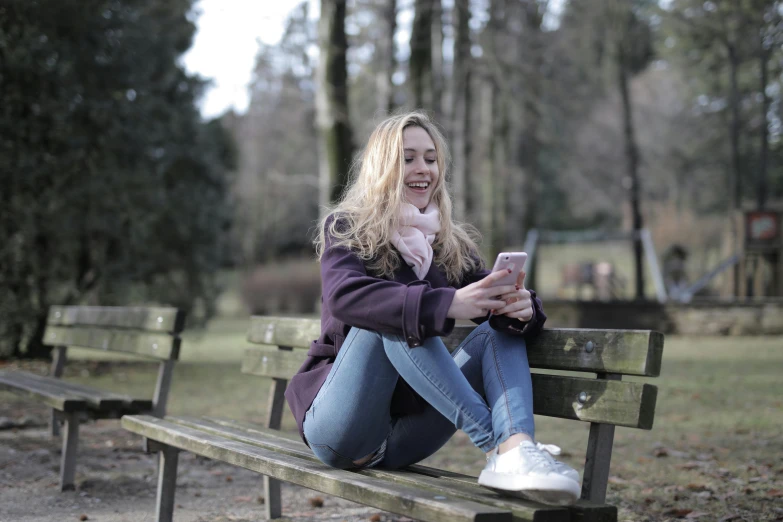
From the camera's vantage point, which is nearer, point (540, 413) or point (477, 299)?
point (477, 299)

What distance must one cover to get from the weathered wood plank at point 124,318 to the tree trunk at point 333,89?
16.9 feet

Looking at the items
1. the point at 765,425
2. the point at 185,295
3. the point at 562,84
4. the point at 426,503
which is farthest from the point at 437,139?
the point at 562,84

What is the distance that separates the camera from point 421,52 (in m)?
16.6

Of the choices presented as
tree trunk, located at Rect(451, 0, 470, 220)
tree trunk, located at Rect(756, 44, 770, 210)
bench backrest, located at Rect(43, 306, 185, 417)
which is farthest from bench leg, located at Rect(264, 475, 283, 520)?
tree trunk, located at Rect(756, 44, 770, 210)

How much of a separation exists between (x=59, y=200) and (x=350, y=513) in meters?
7.61

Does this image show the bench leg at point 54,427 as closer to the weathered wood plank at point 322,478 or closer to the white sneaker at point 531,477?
the weathered wood plank at point 322,478

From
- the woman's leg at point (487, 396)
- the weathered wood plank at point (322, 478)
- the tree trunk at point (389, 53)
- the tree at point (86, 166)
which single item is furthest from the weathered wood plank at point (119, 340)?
the tree trunk at point (389, 53)

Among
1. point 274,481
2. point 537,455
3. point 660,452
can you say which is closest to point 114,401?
point 274,481

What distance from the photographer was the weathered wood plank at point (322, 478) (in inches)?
93.8

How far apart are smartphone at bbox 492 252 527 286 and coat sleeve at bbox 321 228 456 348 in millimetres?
161

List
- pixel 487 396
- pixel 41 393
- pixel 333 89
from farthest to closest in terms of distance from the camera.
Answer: pixel 333 89, pixel 41 393, pixel 487 396

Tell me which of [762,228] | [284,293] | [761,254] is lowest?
[284,293]

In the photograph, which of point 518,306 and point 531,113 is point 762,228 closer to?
point 531,113

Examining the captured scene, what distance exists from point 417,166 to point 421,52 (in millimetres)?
13759
